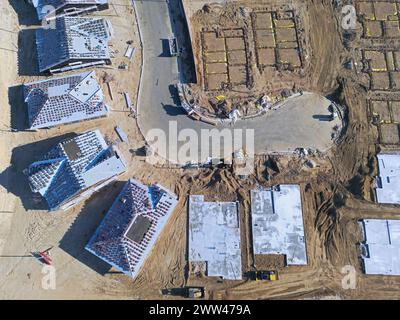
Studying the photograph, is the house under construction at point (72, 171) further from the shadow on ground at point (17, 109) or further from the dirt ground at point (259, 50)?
the dirt ground at point (259, 50)

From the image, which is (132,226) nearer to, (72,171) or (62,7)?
(72,171)

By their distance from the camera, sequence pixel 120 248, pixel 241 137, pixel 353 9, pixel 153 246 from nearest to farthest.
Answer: pixel 120 248
pixel 153 246
pixel 241 137
pixel 353 9

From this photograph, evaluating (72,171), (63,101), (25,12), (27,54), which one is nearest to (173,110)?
(63,101)

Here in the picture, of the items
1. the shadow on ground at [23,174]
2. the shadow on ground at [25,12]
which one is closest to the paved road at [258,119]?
the shadow on ground at [23,174]
